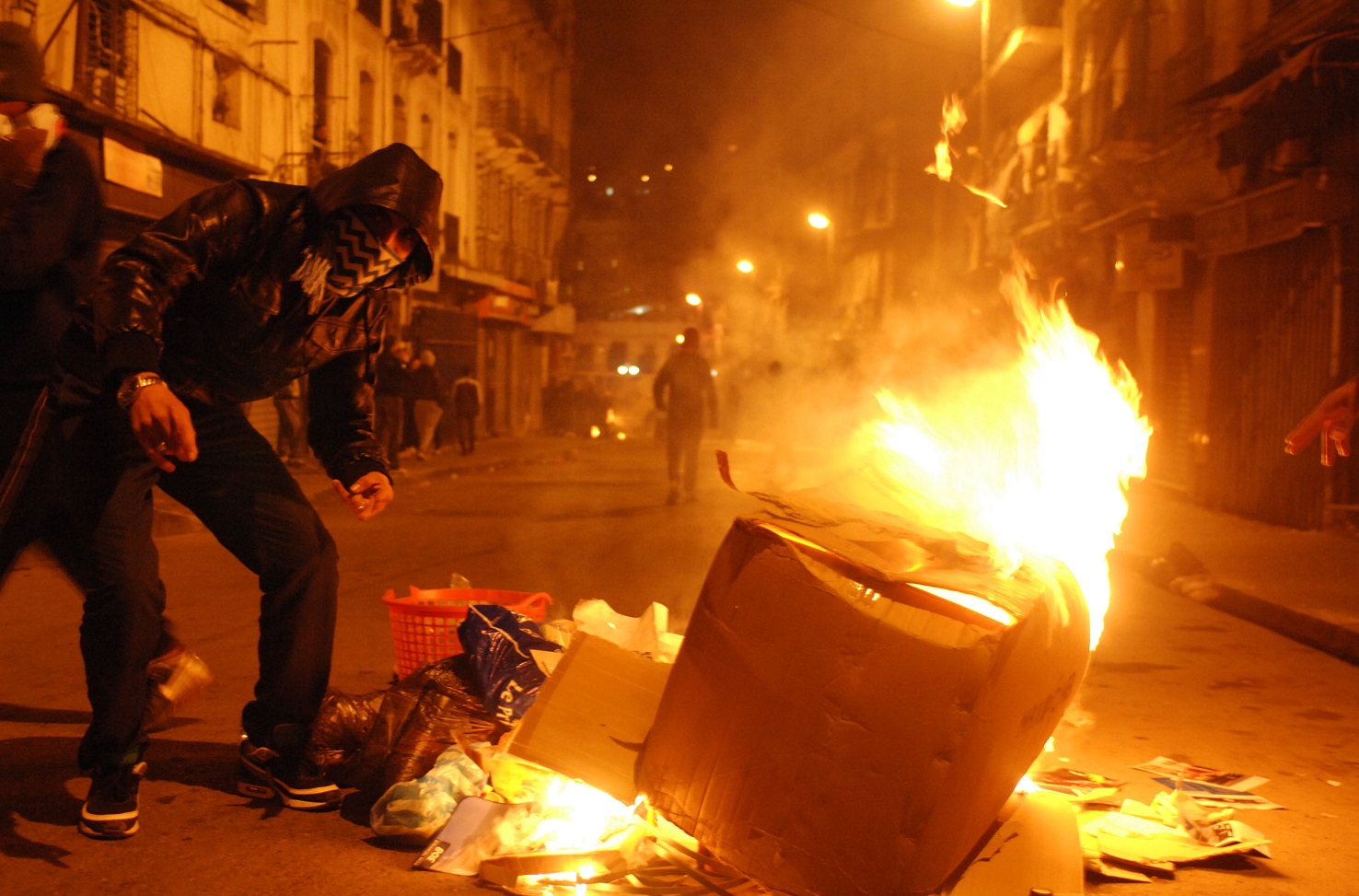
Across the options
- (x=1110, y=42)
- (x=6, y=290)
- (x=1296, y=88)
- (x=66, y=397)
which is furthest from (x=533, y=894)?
(x=1110, y=42)

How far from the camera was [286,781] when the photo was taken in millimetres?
3324

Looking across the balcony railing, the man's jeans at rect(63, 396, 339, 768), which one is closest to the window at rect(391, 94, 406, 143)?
the balcony railing

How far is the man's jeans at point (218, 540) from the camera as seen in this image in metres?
3.01

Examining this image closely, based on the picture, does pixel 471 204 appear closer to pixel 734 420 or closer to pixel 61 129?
pixel 734 420

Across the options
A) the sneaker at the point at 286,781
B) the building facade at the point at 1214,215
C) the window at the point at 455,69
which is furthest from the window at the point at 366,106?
the sneaker at the point at 286,781

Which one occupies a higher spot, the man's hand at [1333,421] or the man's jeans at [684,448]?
the man's hand at [1333,421]

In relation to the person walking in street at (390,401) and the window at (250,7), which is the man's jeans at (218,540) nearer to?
the person walking in street at (390,401)

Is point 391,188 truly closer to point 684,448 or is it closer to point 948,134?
point 948,134

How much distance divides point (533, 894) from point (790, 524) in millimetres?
1092

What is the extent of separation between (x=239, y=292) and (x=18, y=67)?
2.48 ft

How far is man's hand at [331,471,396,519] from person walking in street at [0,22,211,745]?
73 centimetres

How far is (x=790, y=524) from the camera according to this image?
8.87ft

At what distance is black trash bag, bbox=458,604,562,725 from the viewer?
344 centimetres

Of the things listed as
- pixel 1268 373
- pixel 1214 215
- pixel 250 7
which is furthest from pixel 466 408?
pixel 1268 373
